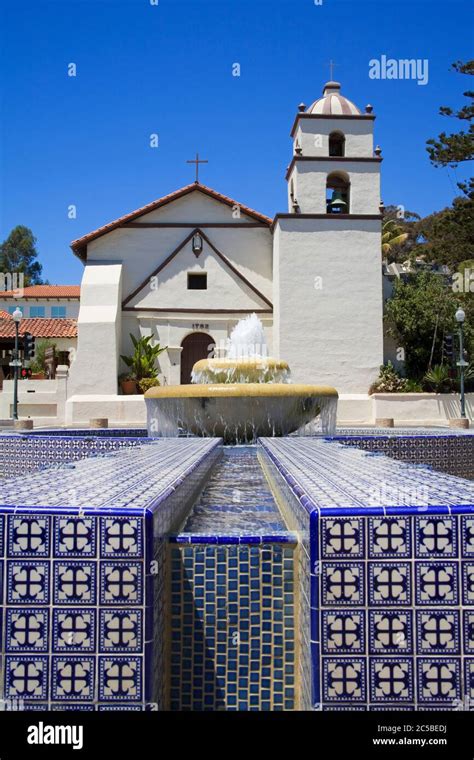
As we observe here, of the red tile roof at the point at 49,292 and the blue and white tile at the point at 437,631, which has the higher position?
the red tile roof at the point at 49,292

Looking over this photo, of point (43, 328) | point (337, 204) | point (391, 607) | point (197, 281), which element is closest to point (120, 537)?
point (391, 607)

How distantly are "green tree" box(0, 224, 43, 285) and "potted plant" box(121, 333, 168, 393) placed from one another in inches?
1574

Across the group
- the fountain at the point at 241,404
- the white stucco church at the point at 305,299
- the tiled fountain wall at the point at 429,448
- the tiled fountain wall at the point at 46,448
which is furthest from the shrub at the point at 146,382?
the tiled fountain wall at the point at 429,448

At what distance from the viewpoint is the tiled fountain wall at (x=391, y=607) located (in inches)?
75.5

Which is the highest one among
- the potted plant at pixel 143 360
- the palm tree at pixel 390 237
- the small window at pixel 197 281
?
the palm tree at pixel 390 237

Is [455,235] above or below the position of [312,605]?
above

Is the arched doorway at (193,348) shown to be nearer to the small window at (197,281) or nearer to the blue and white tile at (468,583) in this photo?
the small window at (197,281)

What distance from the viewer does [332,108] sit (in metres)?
21.4

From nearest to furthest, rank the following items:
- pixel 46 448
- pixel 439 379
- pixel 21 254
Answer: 1. pixel 46 448
2. pixel 439 379
3. pixel 21 254

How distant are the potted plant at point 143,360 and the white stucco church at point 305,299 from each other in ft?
1.46

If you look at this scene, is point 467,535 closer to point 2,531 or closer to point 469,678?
point 469,678

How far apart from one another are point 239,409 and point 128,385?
14.2m

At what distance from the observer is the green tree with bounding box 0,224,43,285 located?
58812 millimetres

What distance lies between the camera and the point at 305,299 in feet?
69.4
